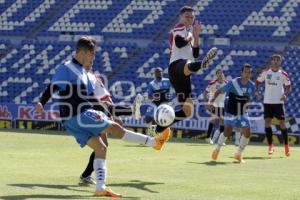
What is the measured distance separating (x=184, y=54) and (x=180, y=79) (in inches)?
18.5

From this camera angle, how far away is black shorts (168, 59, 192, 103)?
14070mm

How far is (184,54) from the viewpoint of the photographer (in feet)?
46.5

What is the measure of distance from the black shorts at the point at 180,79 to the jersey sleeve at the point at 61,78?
4.12m

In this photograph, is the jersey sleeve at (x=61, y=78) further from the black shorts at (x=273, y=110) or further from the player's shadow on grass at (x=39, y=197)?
the black shorts at (x=273, y=110)

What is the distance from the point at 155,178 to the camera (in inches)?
494

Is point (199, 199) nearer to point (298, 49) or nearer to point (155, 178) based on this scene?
point (155, 178)

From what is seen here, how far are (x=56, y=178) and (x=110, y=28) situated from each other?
895 inches

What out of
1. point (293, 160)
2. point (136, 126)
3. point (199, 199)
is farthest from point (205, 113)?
point (199, 199)

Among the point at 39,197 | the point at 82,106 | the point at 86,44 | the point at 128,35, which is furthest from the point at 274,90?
the point at 128,35

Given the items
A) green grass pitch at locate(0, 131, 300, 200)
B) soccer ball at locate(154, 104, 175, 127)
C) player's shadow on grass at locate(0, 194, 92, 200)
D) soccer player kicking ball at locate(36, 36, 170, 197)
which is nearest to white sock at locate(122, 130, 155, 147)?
soccer player kicking ball at locate(36, 36, 170, 197)

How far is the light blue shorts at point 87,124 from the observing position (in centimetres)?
1007

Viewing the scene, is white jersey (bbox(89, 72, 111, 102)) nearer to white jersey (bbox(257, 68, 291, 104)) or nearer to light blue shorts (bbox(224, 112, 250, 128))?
light blue shorts (bbox(224, 112, 250, 128))

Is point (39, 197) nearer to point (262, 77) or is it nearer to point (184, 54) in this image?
point (184, 54)

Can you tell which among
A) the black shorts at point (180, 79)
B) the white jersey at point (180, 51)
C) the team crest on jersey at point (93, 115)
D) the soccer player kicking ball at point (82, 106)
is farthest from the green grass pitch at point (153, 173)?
the white jersey at point (180, 51)
